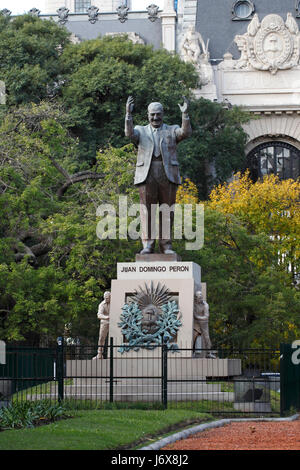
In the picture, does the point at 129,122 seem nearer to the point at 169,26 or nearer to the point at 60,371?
the point at 60,371

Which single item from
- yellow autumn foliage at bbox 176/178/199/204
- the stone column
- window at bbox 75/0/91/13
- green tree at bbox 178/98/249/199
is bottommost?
yellow autumn foliage at bbox 176/178/199/204

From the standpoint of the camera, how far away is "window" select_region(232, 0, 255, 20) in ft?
225

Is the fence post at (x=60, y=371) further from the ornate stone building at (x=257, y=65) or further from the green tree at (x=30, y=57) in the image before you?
the ornate stone building at (x=257, y=65)

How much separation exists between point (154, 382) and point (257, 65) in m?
48.3

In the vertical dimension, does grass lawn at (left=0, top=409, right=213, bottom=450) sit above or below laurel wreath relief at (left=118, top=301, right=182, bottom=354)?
below

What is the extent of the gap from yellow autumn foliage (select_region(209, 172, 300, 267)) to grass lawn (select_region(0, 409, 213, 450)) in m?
24.4

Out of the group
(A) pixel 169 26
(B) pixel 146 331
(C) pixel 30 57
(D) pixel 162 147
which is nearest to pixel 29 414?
(B) pixel 146 331

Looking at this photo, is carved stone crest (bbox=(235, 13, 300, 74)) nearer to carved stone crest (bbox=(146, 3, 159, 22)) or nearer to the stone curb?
carved stone crest (bbox=(146, 3, 159, 22))

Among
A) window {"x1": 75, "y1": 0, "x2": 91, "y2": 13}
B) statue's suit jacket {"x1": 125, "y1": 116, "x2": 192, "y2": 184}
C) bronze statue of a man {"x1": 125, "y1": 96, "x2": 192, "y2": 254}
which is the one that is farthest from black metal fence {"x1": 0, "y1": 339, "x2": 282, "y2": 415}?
window {"x1": 75, "y1": 0, "x2": 91, "y2": 13}

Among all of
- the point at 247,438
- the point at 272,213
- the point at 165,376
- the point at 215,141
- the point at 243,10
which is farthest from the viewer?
the point at 243,10

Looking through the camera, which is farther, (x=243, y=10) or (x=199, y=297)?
(x=243, y=10)

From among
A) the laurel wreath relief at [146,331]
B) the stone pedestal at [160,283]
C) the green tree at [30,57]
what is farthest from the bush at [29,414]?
the green tree at [30,57]

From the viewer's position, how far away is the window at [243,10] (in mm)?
68688

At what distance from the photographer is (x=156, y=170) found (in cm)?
2103
